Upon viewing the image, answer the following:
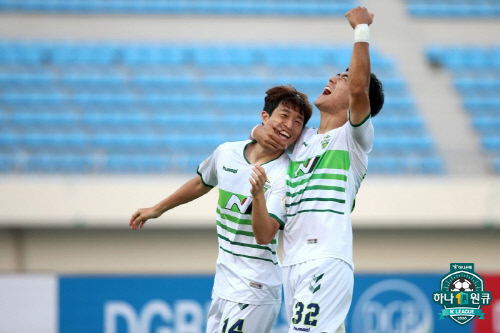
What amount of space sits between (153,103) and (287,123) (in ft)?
32.4

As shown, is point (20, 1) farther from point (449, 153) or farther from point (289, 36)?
point (449, 153)

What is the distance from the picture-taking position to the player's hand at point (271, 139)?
4.49 metres

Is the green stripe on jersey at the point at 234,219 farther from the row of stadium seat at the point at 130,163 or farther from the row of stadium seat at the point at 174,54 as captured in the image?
the row of stadium seat at the point at 174,54

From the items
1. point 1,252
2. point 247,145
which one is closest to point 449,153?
point 1,252

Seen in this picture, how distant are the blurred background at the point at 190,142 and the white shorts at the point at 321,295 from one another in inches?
177

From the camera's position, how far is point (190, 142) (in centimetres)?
1327

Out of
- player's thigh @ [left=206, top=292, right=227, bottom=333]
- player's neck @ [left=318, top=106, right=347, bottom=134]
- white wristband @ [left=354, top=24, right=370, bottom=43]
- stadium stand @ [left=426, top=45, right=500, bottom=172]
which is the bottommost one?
player's thigh @ [left=206, top=292, right=227, bottom=333]

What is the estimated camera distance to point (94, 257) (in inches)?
463

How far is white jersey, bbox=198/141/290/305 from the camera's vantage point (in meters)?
4.57

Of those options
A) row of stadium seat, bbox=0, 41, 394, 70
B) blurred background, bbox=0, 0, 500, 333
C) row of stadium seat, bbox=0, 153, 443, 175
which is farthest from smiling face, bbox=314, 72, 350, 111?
row of stadium seat, bbox=0, 41, 394, 70

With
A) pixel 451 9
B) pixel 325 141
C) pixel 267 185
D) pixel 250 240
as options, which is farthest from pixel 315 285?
pixel 451 9

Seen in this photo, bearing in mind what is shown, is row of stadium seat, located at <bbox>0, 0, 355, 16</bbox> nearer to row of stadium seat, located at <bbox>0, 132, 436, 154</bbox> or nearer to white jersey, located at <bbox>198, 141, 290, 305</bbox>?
row of stadium seat, located at <bbox>0, 132, 436, 154</bbox>

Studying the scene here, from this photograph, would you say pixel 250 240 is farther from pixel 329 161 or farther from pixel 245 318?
pixel 329 161

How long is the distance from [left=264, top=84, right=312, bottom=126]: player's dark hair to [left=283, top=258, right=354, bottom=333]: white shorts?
3.09 ft
